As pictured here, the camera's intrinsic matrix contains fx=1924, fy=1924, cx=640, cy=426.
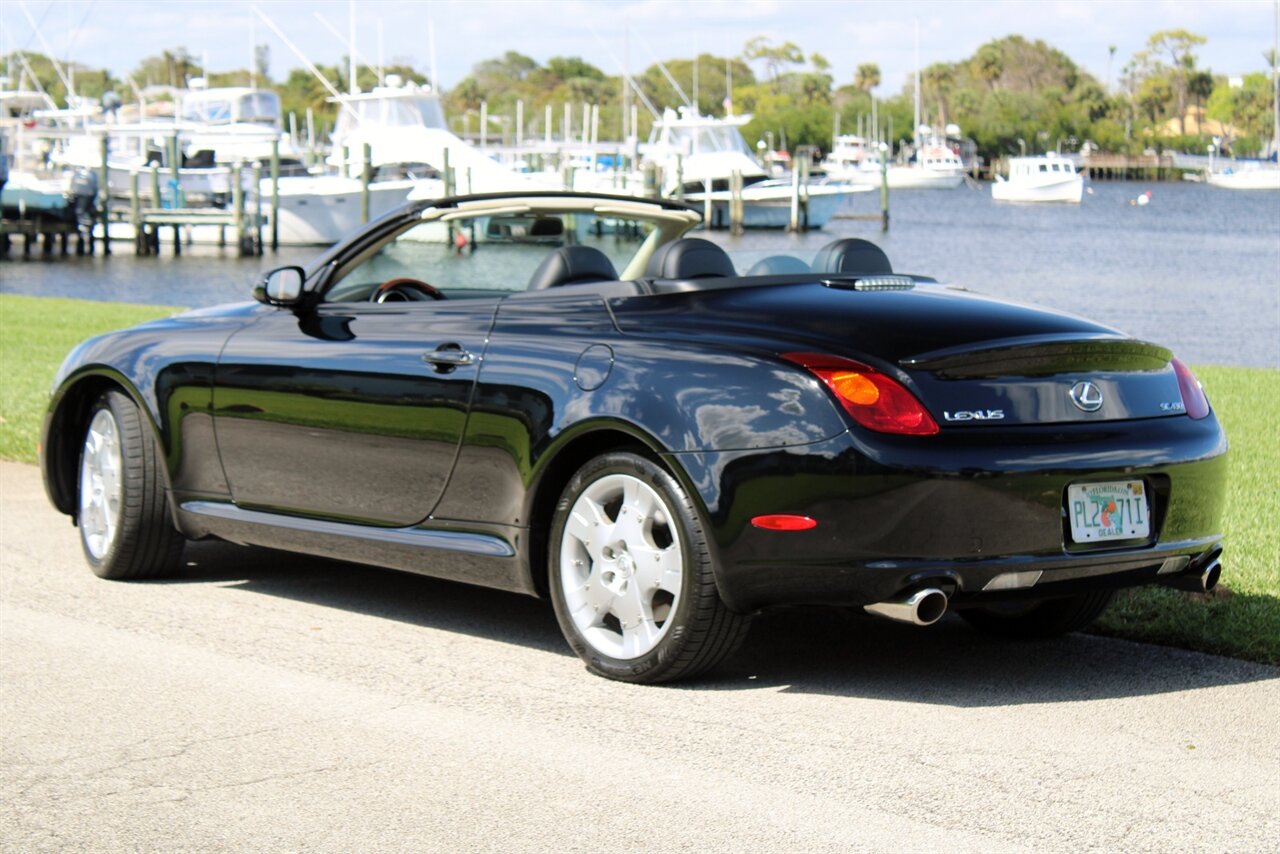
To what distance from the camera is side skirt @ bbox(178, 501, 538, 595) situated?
5.91m

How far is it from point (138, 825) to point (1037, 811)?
Result: 201 centimetres

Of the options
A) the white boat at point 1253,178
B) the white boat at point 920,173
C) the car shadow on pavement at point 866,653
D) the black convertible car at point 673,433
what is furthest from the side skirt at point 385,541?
the white boat at point 1253,178

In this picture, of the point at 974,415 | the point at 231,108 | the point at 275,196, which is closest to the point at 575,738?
the point at 974,415

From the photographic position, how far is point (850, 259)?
6309mm

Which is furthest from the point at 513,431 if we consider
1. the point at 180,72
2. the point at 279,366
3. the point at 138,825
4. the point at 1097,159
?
the point at 1097,159

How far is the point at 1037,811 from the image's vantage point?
434 cm

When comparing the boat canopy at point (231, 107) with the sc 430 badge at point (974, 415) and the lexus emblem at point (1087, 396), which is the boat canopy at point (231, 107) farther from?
the sc 430 badge at point (974, 415)

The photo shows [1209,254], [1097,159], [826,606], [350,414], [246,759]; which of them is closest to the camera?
[246,759]

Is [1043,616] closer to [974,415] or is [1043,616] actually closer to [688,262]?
[974,415]

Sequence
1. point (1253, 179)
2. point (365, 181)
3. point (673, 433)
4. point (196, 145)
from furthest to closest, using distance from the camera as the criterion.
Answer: point (1253, 179), point (196, 145), point (365, 181), point (673, 433)

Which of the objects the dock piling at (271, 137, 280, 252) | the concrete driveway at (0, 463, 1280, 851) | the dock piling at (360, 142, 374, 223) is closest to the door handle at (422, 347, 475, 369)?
the concrete driveway at (0, 463, 1280, 851)

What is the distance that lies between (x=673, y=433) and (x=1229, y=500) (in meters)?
4.71

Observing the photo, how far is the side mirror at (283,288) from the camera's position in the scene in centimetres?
670

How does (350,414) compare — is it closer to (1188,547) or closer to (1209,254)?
(1188,547)
